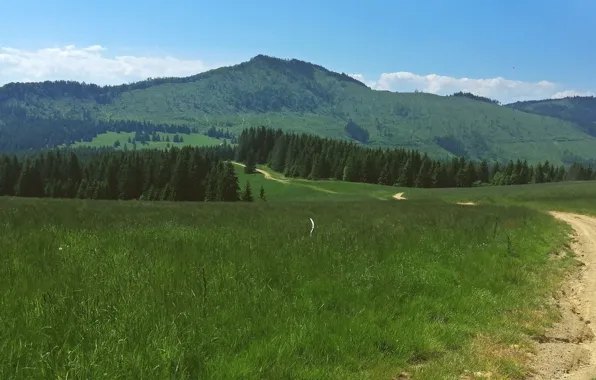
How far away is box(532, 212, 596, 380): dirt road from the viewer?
7.10 metres

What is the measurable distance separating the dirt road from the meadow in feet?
1.27

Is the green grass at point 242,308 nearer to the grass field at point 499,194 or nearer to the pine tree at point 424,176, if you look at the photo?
the grass field at point 499,194

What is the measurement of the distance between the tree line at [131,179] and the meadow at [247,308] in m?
Result: 73.4

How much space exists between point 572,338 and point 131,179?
9600cm

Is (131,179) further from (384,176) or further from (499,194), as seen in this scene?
(499,194)

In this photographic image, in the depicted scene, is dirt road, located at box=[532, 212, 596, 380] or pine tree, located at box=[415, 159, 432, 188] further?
pine tree, located at box=[415, 159, 432, 188]

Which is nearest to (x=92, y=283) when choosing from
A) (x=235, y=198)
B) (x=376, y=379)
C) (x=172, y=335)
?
(x=172, y=335)

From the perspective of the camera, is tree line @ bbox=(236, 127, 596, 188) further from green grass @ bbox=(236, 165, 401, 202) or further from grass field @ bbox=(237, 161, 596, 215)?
grass field @ bbox=(237, 161, 596, 215)

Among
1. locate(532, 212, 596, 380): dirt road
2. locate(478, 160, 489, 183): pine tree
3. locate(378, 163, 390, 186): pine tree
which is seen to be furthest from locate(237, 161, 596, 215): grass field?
locate(478, 160, 489, 183): pine tree

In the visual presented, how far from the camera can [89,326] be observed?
564 cm

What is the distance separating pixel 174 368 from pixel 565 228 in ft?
96.3

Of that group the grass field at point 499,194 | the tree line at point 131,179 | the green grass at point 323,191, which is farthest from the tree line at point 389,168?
the tree line at point 131,179

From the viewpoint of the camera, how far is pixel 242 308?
23.4 feet

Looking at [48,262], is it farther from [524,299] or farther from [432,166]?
[432,166]
